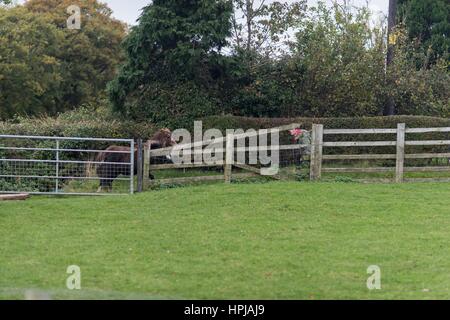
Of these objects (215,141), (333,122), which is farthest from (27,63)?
(215,141)

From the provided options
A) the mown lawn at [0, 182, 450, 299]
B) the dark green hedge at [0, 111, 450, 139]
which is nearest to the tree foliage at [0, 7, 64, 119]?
the dark green hedge at [0, 111, 450, 139]

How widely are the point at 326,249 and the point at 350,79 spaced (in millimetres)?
12224

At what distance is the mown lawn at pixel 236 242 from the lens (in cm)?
796

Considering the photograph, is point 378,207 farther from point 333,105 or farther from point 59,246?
point 333,105

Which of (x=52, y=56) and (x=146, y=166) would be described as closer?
(x=146, y=166)

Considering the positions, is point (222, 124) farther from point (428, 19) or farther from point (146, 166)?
point (428, 19)

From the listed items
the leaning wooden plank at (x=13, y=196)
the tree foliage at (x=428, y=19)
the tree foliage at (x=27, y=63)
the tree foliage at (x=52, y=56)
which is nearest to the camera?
the leaning wooden plank at (x=13, y=196)

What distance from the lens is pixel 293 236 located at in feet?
35.2

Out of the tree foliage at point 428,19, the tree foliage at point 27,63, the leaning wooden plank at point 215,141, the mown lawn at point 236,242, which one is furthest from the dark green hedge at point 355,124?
the tree foliage at point 27,63

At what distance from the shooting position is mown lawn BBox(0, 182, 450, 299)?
7.96 metres

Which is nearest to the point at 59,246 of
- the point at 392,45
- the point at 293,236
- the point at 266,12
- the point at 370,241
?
the point at 293,236

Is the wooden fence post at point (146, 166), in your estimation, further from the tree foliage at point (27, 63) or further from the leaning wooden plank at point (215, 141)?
the tree foliage at point (27, 63)

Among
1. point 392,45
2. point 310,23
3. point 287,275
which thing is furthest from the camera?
point 310,23

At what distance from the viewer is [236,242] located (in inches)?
405
